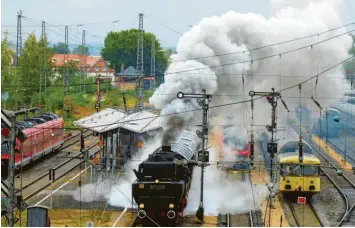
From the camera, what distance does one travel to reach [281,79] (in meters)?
33.8

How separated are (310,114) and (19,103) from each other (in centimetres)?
1939

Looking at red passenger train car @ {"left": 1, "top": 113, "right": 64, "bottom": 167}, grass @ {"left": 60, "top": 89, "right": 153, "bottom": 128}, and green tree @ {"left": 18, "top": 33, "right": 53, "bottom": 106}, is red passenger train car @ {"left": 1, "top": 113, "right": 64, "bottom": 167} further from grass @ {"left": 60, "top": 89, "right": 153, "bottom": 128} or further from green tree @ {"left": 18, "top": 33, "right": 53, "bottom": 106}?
grass @ {"left": 60, "top": 89, "right": 153, "bottom": 128}

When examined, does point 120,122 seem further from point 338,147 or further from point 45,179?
point 338,147

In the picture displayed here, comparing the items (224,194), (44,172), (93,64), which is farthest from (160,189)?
(93,64)

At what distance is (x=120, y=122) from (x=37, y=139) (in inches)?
204

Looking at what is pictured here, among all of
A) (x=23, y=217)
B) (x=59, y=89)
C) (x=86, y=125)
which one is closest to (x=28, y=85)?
(x=59, y=89)

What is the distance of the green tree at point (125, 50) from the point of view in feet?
244

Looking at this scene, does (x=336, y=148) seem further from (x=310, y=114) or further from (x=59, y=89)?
(x=59, y=89)

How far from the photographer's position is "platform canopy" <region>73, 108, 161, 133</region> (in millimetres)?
25484

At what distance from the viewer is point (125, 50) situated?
7681 centimetres

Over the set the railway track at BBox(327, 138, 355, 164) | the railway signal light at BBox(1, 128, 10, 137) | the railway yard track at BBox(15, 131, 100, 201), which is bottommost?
the railway yard track at BBox(15, 131, 100, 201)

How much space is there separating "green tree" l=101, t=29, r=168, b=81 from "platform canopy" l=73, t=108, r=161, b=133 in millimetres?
43008

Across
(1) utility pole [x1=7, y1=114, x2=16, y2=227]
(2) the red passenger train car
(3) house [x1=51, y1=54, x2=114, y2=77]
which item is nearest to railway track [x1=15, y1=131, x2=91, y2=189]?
(2) the red passenger train car

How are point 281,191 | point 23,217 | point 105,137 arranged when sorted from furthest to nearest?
point 105,137 → point 281,191 → point 23,217
